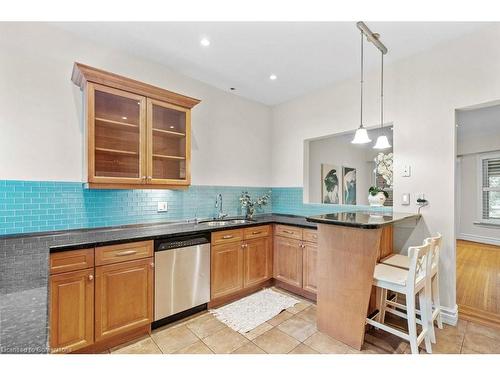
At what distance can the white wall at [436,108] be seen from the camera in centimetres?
220

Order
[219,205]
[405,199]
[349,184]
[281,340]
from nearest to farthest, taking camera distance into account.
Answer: [281,340] < [405,199] < [219,205] < [349,184]

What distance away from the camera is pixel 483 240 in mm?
5727

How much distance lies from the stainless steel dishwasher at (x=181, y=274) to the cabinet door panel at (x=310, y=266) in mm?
1144

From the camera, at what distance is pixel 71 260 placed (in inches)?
69.9

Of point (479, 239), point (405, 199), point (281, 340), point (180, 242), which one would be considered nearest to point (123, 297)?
point (180, 242)

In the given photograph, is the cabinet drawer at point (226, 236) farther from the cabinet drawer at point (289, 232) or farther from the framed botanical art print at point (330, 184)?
the framed botanical art print at point (330, 184)

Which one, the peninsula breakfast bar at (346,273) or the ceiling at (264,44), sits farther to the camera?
the ceiling at (264,44)

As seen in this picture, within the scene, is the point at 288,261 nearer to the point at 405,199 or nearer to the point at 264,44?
the point at 405,199

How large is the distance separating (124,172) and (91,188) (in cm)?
31

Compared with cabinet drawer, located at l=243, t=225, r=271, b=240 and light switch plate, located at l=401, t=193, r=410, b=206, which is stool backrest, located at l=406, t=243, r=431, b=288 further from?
cabinet drawer, located at l=243, t=225, r=271, b=240

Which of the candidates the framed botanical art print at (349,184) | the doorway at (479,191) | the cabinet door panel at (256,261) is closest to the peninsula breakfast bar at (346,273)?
the cabinet door panel at (256,261)

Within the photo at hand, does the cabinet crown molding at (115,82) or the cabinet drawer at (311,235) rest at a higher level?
the cabinet crown molding at (115,82)

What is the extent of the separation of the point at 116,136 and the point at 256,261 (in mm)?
2114

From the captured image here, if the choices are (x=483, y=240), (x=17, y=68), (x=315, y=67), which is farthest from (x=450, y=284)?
(x=483, y=240)
